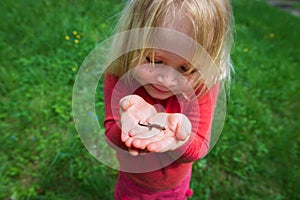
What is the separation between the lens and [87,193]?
158 centimetres

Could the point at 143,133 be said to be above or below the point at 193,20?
below

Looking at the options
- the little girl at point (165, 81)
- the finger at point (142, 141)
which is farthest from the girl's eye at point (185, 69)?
the finger at point (142, 141)

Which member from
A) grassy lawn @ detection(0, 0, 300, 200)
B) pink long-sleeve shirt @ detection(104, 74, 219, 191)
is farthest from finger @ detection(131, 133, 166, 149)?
grassy lawn @ detection(0, 0, 300, 200)

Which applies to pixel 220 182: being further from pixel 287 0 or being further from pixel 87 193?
pixel 287 0

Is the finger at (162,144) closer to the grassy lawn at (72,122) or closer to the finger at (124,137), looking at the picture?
the finger at (124,137)

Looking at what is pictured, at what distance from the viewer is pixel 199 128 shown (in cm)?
84

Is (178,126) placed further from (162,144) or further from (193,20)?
(193,20)

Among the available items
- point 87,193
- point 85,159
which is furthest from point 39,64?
point 87,193

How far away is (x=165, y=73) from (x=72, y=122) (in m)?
1.32

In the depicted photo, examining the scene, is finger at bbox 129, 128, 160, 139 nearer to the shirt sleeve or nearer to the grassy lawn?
the shirt sleeve

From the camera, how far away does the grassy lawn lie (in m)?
1.63

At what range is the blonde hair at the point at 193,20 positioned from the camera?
2.31ft

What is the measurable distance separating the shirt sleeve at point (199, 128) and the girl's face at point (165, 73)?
8cm

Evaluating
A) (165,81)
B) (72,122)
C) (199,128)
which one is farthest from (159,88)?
(72,122)
